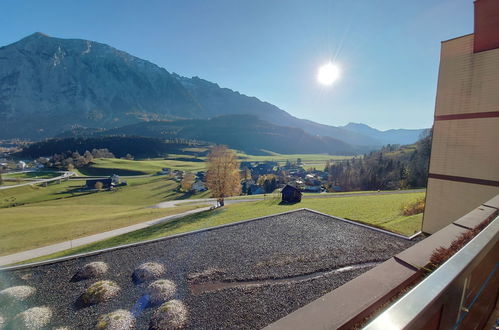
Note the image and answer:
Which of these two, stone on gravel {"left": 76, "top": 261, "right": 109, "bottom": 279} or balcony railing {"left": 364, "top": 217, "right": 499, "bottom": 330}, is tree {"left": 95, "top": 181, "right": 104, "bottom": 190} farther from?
balcony railing {"left": 364, "top": 217, "right": 499, "bottom": 330}

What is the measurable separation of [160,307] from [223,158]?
62.8 ft

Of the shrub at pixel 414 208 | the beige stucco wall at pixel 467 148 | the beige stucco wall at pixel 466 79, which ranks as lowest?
the shrub at pixel 414 208

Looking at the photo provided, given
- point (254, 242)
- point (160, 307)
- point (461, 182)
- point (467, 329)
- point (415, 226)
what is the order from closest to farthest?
point (467, 329)
point (160, 307)
point (461, 182)
point (254, 242)
point (415, 226)

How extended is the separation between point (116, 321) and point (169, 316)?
5.17 ft

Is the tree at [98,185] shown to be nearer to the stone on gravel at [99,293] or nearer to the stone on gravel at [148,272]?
the stone on gravel at [148,272]

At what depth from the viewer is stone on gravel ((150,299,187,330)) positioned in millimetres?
6375

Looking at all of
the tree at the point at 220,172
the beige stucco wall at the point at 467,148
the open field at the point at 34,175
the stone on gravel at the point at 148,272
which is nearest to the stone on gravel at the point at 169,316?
the stone on gravel at the point at 148,272

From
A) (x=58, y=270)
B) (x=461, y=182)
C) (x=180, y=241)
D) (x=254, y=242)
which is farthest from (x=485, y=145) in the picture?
(x=58, y=270)

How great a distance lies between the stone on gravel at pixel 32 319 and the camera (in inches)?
270

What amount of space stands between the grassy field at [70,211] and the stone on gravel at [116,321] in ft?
51.6

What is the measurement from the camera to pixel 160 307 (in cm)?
703

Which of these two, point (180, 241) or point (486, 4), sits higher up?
point (486, 4)

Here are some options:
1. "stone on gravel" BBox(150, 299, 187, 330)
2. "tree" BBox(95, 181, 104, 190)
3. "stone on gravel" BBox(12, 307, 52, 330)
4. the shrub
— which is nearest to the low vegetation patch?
"stone on gravel" BBox(150, 299, 187, 330)

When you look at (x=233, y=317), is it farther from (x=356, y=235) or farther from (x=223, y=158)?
(x=223, y=158)
